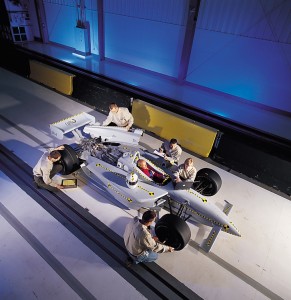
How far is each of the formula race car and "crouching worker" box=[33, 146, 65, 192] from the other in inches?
10.7

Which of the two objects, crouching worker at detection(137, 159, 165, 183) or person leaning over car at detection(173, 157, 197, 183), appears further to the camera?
person leaning over car at detection(173, 157, 197, 183)

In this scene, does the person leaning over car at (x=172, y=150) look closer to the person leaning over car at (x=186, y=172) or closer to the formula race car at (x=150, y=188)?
the formula race car at (x=150, y=188)

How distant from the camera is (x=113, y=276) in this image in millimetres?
4145

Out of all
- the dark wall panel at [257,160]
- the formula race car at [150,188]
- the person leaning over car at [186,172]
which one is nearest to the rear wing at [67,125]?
the formula race car at [150,188]

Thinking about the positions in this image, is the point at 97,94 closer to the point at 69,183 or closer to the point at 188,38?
the point at 188,38

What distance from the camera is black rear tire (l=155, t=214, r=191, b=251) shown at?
4145 millimetres

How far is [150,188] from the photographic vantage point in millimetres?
4812

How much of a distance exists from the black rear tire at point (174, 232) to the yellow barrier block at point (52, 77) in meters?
7.09

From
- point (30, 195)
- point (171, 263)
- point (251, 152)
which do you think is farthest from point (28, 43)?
point (171, 263)

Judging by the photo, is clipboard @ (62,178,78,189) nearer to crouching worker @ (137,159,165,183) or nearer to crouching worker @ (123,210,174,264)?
crouching worker @ (137,159,165,183)

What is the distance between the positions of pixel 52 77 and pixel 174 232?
27.1 ft

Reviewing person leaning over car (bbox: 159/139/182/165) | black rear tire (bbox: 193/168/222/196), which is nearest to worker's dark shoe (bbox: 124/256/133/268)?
black rear tire (bbox: 193/168/222/196)

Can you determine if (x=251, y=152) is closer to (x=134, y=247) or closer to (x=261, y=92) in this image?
(x=261, y=92)

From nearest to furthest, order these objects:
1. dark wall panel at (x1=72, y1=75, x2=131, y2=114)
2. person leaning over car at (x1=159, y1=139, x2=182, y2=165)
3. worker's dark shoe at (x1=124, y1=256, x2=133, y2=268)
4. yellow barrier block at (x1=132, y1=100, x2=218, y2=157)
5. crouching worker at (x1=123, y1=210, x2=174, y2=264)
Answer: crouching worker at (x1=123, y1=210, x2=174, y2=264), worker's dark shoe at (x1=124, y1=256, x2=133, y2=268), person leaning over car at (x1=159, y1=139, x2=182, y2=165), yellow barrier block at (x1=132, y1=100, x2=218, y2=157), dark wall panel at (x1=72, y1=75, x2=131, y2=114)
